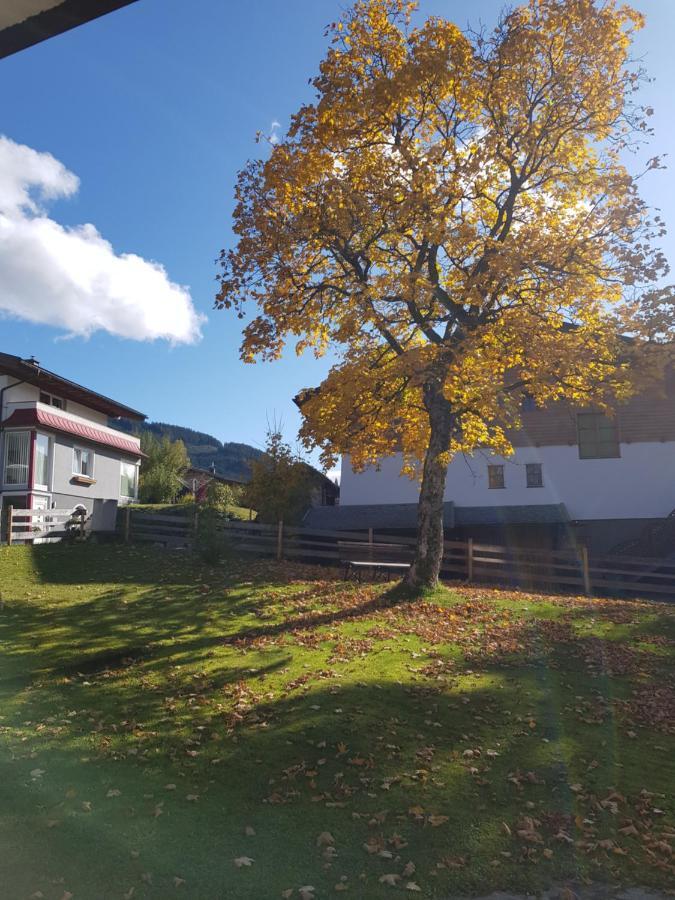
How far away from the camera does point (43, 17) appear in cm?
252

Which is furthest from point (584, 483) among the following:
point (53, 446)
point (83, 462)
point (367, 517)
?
point (53, 446)

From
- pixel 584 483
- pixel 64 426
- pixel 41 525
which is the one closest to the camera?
pixel 41 525

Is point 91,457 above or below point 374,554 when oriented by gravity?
above

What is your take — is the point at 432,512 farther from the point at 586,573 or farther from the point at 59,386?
the point at 59,386

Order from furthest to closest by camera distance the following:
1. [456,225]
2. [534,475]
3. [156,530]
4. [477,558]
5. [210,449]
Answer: [210,449] < [534,475] < [156,530] < [477,558] < [456,225]

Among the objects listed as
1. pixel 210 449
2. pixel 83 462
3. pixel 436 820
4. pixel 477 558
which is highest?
pixel 210 449

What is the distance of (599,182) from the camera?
611 inches

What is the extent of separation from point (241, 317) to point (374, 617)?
25.3ft

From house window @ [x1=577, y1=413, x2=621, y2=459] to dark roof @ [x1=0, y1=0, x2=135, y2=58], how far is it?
31388 millimetres

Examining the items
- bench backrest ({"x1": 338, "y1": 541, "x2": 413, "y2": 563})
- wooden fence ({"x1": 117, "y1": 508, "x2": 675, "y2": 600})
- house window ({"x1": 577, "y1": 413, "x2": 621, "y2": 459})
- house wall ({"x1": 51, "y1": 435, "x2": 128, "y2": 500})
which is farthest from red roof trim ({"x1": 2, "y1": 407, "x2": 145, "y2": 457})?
house window ({"x1": 577, "y1": 413, "x2": 621, "y2": 459})

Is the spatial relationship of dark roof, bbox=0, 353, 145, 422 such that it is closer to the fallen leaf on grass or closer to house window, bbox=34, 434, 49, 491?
house window, bbox=34, 434, 49, 491

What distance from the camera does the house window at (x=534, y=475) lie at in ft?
104

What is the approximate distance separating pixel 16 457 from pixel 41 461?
104cm

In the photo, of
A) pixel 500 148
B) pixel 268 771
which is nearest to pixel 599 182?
pixel 500 148
